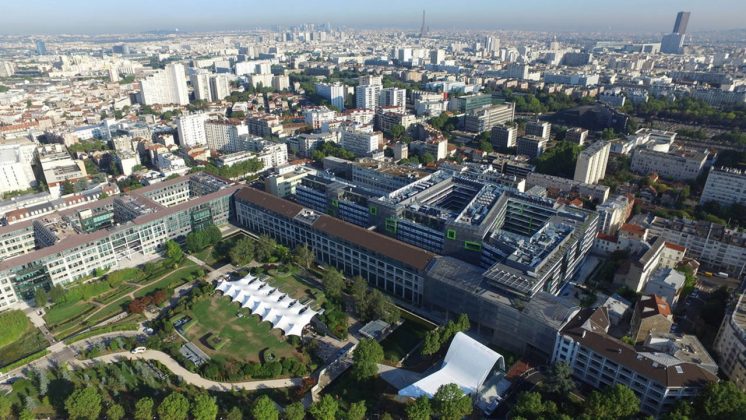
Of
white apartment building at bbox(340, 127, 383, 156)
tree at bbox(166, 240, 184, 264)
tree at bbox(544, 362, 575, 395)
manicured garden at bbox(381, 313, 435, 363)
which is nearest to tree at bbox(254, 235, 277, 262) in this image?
tree at bbox(166, 240, 184, 264)

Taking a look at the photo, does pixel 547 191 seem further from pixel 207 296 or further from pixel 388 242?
pixel 207 296

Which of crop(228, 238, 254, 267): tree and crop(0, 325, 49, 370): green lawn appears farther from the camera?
crop(228, 238, 254, 267): tree

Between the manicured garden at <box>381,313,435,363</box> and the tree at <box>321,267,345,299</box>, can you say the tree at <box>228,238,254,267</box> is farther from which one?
the manicured garden at <box>381,313,435,363</box>

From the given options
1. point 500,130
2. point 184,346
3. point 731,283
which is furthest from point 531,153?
point 184,346

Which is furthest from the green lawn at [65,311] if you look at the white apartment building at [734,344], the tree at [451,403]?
the white apartment building at [734,344]

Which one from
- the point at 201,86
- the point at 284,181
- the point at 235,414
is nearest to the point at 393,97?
the point at 201,86

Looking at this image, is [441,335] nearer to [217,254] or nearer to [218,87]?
[217,254]
